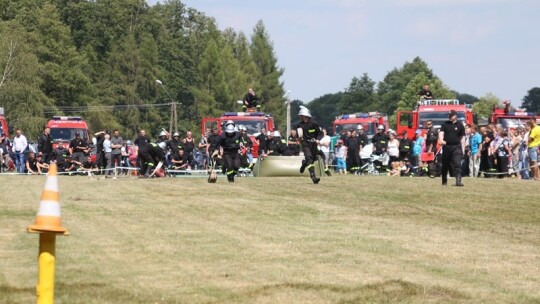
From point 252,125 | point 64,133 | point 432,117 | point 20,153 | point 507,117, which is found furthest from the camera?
point 507,117

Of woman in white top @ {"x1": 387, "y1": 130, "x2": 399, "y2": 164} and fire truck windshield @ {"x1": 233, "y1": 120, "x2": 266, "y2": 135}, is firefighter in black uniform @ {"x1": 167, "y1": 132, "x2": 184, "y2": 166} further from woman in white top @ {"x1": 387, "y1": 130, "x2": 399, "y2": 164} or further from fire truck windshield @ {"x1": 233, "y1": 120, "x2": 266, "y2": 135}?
woman in white top @ {"x1": 387, "y1": 130, "x2": 399, "y2": 164}

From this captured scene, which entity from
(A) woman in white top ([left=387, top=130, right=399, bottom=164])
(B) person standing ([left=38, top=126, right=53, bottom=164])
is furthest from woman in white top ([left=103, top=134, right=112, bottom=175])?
(A) woman in white top ([left=387, top=130, right=399, bottom=164])

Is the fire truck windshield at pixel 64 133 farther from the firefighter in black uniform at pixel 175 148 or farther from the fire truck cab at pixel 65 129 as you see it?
the firefighter in black uniform at pixel 175 148

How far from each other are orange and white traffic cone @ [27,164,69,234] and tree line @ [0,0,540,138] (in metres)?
A: 83.8

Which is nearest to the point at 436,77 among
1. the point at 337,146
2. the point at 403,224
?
the point at 337,146

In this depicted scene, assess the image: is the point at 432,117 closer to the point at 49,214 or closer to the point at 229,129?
the point at 229,129

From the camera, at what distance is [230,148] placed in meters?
33.1

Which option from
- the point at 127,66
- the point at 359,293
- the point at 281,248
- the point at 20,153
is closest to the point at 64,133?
the point at 20,153

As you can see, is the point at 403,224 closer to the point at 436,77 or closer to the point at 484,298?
the point at 484,298

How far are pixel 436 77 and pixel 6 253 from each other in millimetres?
167758

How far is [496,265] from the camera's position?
13.4 m

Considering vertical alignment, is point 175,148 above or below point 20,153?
above

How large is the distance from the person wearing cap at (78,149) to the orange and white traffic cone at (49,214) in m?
37.3

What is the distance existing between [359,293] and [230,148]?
22114 millimetres
